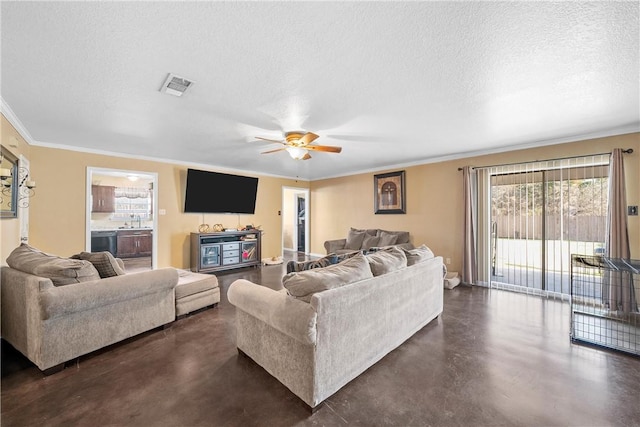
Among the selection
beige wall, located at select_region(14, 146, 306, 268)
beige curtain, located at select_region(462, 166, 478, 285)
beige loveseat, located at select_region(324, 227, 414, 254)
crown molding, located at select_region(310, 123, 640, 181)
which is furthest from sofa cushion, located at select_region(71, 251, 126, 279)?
crown molding, located at select_region(310, 123, 640, 181)

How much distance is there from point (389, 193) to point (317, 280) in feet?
15.1

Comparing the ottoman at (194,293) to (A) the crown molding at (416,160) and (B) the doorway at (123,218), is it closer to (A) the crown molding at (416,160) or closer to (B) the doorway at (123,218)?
(A) the crown molding at (416,160)

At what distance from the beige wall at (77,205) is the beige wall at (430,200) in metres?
2.62

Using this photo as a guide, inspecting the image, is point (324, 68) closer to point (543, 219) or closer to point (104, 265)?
point (104, 265)

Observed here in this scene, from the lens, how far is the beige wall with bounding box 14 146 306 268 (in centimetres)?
401

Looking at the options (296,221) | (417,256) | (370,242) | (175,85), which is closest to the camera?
(175,85)

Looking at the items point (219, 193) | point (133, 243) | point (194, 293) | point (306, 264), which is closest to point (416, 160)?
point (306, 264)

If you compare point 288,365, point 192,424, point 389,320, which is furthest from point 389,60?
point 192,424

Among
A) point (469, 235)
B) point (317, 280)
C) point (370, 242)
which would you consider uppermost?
point (469, 235)

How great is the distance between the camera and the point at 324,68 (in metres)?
1.99

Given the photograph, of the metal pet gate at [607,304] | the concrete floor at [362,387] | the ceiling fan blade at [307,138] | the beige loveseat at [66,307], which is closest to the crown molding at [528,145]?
the metal pet gate at [607,304]

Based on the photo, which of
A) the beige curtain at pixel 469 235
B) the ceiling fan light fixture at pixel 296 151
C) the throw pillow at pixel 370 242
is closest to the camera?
the ceiling fan light fixture at pixel 296 151

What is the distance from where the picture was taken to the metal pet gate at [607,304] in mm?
2602

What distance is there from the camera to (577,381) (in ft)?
6.49
